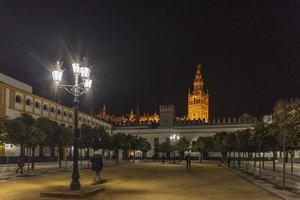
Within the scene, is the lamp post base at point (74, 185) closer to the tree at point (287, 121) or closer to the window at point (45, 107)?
the tree at point (287, 121)

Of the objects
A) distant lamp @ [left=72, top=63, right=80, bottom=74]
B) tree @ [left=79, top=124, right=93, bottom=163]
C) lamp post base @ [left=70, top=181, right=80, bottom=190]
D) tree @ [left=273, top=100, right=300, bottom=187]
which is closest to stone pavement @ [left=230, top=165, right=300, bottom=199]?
tree @ [left=273, top=100, right=300, bottom=187]

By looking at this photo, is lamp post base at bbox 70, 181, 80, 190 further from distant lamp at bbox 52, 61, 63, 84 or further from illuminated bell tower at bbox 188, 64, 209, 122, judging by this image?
illuminated bell tower at bbox 188, 64, 209, 122

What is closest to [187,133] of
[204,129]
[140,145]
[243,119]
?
[204,129]

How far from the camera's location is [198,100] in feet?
603

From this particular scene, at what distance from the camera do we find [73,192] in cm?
2047

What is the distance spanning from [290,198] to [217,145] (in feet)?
223

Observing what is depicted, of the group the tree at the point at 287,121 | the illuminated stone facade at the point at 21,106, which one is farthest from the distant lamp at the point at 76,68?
the illuminated stone facade at the point at 21,106

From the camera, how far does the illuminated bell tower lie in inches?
7210

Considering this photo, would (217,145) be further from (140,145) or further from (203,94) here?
(203,94)

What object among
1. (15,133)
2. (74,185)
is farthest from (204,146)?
(74,185)

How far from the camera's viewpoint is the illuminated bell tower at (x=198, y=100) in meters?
183

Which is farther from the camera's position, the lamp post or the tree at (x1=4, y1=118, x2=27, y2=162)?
the tree at (x1=4, y1=118, x2=27, y2=162)

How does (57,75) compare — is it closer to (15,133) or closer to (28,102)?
(15,133)

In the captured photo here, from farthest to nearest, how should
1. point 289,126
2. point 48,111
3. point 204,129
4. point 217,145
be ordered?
point 204,129 → point 217,145 → point 48,111 → point 289,126
